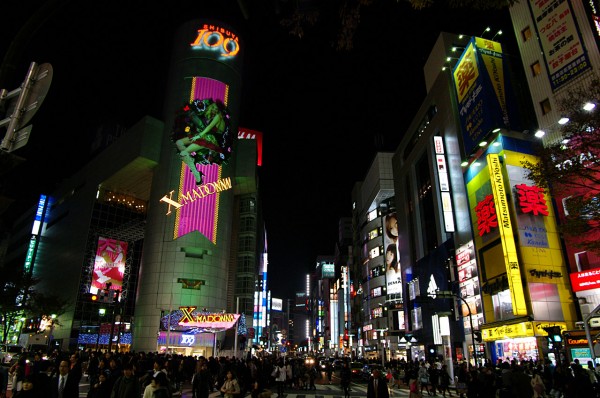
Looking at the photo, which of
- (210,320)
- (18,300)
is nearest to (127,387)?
(210,320)

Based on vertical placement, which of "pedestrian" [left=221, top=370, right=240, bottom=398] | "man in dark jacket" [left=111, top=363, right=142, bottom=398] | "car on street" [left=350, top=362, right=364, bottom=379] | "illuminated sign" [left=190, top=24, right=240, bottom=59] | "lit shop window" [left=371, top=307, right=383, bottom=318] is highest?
"illuminated sign" [left=190, top=24, right=240, bottom=59]

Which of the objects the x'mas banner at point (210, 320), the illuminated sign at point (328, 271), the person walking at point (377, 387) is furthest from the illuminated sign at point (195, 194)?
the illuminated sign at point (328, 271)

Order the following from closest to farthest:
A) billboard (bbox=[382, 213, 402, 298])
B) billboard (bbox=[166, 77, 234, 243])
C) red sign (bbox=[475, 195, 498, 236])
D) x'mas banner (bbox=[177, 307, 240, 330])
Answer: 1. red sign (bbox=[475, 195, 498, 236])
2. x'mas banner (bbox=[177, 307, 240, 330])
3. billboard (bbox=[166, 77, 234, 243])
4. billboard (bbox=[382, 213, 402, 298])

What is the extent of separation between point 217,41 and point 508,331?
57.4m

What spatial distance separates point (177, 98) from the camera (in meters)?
61.3

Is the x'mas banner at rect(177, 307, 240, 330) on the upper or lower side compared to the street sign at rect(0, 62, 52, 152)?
lower

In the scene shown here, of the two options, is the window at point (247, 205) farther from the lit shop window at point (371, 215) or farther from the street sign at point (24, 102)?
the street sign at point (24, 102)

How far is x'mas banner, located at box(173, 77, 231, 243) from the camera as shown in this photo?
55.4 metres

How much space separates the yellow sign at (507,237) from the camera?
94.3ft

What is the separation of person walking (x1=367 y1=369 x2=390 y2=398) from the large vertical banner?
27882 mm

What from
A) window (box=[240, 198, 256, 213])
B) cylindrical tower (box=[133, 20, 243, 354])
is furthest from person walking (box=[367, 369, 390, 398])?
window (box=[240, 198, 256, 213])

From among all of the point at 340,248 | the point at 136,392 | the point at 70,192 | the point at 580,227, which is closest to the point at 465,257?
the point at 580,227

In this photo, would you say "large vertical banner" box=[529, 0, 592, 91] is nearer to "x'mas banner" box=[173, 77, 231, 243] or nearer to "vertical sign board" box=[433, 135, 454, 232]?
"vertical sign board" box=[433, 135, 454, 232]

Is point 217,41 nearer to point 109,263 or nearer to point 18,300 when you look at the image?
point 109,263
